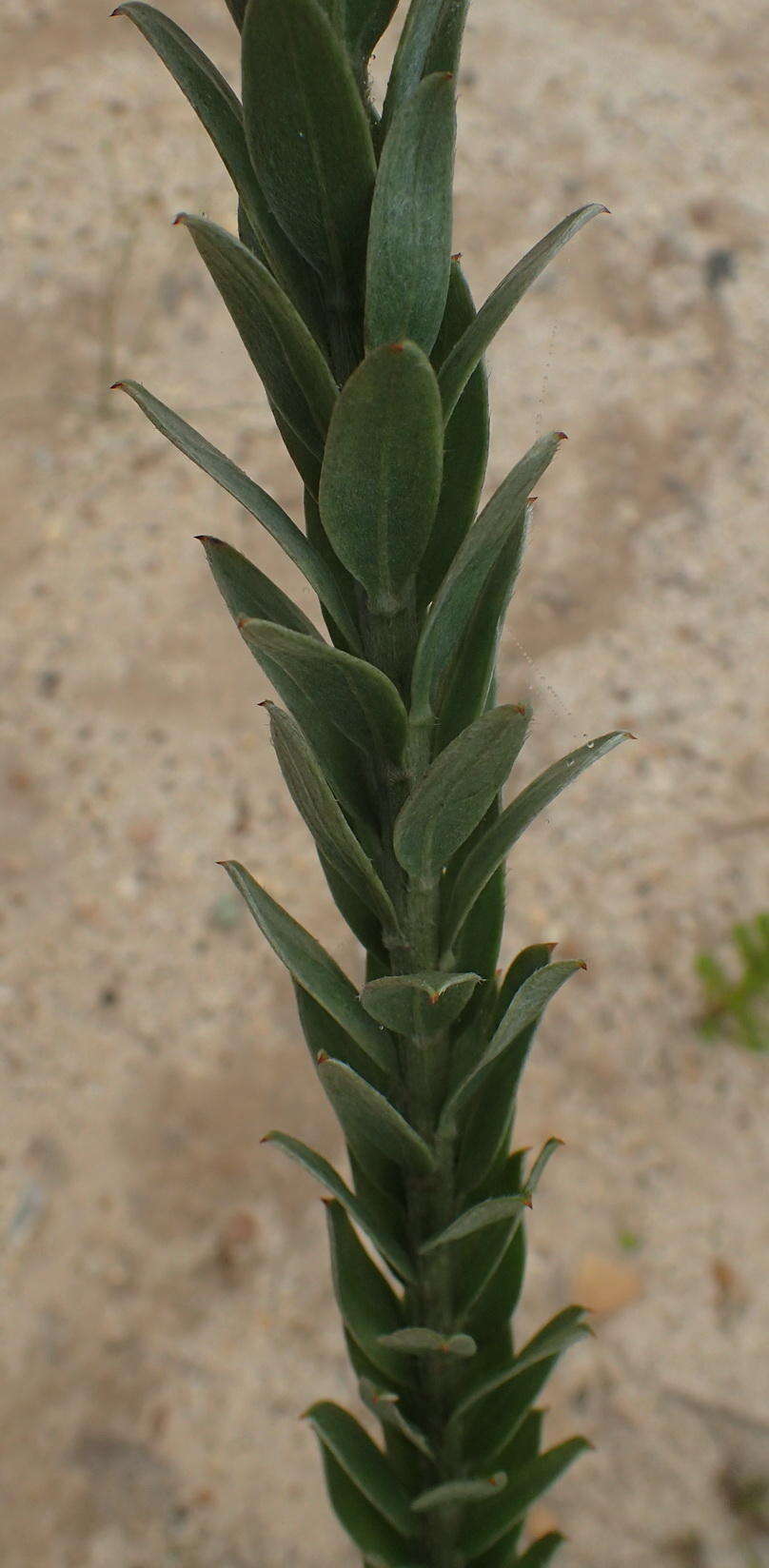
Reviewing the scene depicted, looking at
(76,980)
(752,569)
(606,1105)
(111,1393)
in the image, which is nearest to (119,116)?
(752,569)

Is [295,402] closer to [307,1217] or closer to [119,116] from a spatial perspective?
[307,1217]

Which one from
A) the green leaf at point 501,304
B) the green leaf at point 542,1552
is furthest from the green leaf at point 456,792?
the green leaf at point 542,1552

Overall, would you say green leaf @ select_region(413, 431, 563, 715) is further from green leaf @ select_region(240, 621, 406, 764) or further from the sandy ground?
the sandy ground

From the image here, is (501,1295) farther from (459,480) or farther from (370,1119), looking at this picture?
(459,480)

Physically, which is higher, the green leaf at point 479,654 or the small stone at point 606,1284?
the green leaf at point 479,654

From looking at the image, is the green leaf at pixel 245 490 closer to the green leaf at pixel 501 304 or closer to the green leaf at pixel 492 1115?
the green leaf at pixel 501 304

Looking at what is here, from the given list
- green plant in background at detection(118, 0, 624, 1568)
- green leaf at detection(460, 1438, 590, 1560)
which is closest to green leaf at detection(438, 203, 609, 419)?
green plant in background at detection(118, 0, 624, 1568)
